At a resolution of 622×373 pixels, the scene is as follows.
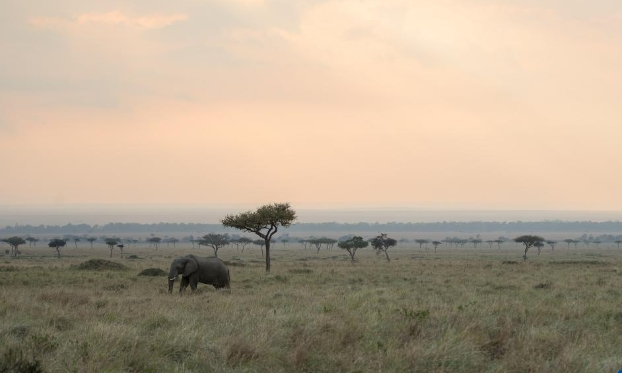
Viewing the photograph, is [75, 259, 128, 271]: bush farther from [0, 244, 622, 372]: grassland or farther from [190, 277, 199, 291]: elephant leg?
[0, 244, 622, 372]: grassland

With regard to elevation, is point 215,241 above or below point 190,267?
below

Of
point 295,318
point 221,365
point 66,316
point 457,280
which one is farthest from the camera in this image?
point 457,280

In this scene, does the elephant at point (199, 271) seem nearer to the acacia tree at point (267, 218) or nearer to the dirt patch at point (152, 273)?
the dirt patch at point (152, 273)

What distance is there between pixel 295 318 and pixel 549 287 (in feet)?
57.8

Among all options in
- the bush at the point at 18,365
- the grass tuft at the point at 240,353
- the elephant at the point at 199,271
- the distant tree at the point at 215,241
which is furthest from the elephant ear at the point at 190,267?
the distant tree at the point at 215,241

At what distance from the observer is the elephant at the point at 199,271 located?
25562mm

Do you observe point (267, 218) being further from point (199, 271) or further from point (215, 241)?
point (215, 241)

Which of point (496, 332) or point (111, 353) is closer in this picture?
point (111, 353)

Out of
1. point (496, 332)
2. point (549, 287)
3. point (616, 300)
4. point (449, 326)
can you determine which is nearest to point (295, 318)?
point (449, 326)

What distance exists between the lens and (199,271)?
2627 centimetres

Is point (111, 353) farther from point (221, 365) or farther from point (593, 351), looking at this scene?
point (593, 351)

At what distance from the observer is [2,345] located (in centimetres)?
951

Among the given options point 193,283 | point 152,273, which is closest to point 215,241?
point 152,273

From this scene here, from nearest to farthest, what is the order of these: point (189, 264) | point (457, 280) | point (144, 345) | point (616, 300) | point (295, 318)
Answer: point (144, 345) < point (295, 318) < point (616, 300) < point (189, 264) < point (457, 280)
